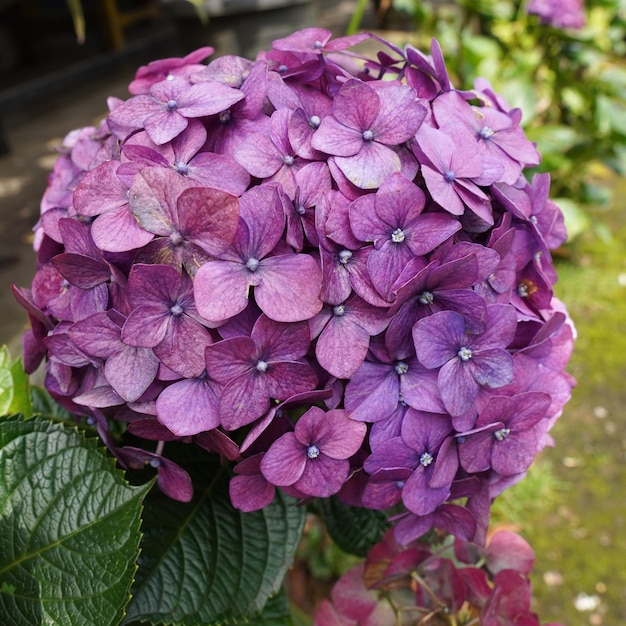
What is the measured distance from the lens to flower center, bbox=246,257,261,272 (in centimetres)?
52

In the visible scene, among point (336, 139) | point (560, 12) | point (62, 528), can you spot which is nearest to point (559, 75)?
point (560, 12)

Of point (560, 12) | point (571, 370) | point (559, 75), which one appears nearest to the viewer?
point (571, 370)

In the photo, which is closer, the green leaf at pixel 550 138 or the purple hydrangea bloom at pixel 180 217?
the purple hydrangea bloom at pixel 180 217

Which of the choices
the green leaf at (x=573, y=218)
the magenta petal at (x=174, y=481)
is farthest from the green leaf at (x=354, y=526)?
the green leaf at (x=573, y=218)

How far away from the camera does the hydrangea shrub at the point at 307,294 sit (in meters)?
0.52

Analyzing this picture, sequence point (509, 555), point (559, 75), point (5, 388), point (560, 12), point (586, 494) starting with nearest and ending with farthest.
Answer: point (5, 388) → point (509, 555) → point (586, 494) → point (560, 12) → point (559, 75)

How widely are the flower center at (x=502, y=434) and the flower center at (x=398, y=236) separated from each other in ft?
0.61

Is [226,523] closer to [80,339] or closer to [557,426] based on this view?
[80,339]

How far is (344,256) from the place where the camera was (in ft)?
1.77

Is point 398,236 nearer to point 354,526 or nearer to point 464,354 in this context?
point 464,354

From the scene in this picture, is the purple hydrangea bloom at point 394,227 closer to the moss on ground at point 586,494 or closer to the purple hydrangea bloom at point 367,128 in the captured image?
the purple hydrangea bloom at point 367,128

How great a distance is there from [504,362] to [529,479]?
4.98 ft

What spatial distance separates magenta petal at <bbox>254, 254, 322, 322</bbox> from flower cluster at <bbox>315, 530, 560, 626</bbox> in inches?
14.9

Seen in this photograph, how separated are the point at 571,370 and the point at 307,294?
198 cm
